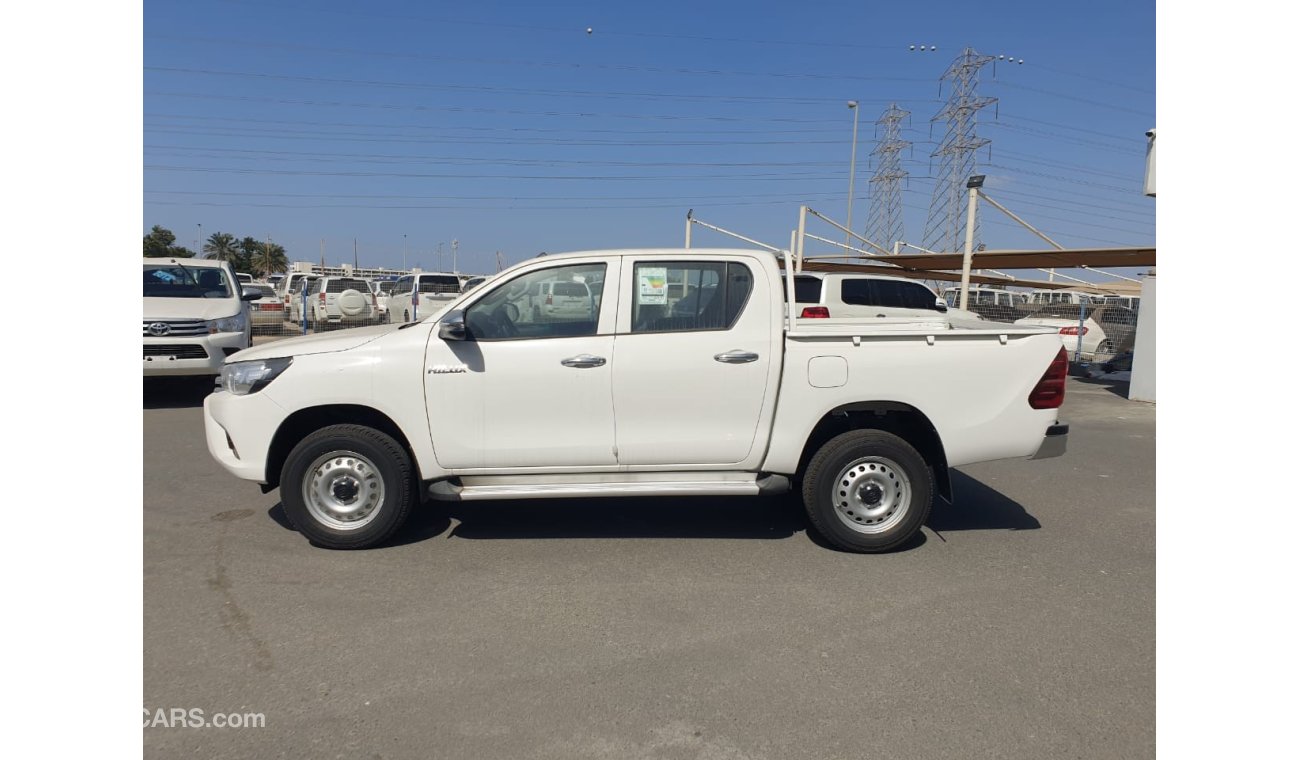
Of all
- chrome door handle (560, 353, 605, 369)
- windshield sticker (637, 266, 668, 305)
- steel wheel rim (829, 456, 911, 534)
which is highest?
windshield sticker (637, 266, 668, 305)

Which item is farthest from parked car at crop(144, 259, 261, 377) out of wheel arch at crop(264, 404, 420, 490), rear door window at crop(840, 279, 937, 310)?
rear door window at crop(840, 279, 937, 310)

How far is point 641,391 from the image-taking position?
4992 millimetres

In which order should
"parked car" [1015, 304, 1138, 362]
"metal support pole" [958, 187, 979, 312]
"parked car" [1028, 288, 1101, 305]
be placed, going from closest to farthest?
"metal support pole" [958, 187, 979, 312]
"parked car" [1015, 304, 1138, 362]
"parked car" [1028, 288, 1101, 305]

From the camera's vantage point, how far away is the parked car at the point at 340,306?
2006 cm

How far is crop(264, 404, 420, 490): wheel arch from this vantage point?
506 cm

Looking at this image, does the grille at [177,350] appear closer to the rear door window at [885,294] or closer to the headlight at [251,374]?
the headlight at [251,374]

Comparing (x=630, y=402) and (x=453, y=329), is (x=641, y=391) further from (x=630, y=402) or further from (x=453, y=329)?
(x=453, y=329)

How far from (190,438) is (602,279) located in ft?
19.5

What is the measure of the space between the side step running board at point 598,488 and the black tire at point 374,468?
220 millimetres

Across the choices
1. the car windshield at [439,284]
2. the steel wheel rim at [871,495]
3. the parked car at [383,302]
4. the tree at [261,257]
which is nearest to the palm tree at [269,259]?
the tree at [261,257]

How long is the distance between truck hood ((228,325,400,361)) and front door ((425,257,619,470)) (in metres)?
0.47

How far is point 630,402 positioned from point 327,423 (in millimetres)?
1922

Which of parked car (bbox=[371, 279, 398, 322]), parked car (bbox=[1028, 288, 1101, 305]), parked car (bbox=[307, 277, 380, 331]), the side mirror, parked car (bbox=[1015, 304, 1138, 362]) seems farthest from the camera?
parked car (bbox=[1028, 288, 1101, 305])

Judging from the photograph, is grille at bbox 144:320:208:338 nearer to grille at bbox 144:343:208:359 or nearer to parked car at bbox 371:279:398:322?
grille at bbox 144:343:208:359
